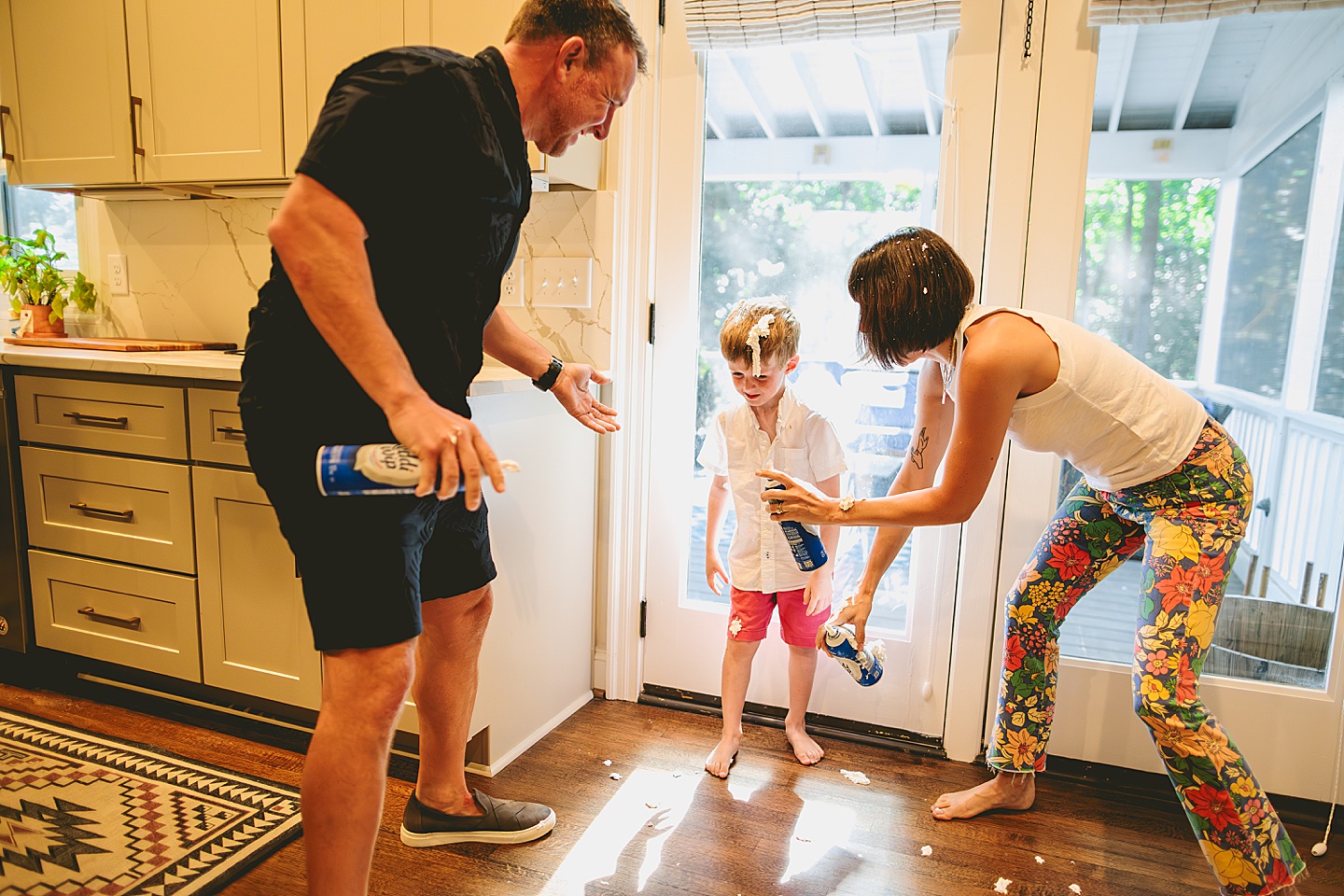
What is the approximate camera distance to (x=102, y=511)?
2074 mm

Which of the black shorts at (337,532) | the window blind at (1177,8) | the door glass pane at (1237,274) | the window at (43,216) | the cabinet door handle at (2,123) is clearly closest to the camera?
the black shorts at (337,532)

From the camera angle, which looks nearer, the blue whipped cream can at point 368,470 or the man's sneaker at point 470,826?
the blue whipped cream can at point 368,470

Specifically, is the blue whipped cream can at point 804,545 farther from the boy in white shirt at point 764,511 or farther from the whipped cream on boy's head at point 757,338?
the whipped cream on boy's head at point 757,338

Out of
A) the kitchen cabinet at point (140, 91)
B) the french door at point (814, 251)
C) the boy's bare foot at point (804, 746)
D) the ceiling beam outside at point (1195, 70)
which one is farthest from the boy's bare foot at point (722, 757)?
the kitchen cabinet at point (140, 91)

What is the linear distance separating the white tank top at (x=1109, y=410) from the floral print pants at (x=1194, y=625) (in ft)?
0.14

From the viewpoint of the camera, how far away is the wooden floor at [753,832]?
1.51m

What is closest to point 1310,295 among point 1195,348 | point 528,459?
point 1195,348

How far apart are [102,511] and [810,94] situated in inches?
80.8

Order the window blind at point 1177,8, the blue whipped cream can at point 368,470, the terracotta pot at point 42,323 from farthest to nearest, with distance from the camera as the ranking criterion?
the terracotta pot at point 42,323 < the window blind at point 1177,8 < the blue whipped cream can at point 368,470

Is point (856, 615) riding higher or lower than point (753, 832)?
higher

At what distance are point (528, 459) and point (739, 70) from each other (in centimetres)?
111

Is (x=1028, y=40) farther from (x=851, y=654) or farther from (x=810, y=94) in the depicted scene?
(x=851, y=654)

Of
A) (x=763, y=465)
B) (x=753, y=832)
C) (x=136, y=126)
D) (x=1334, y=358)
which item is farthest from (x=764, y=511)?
(x=136, y=126)

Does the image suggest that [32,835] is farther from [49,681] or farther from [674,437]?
[674,437]
